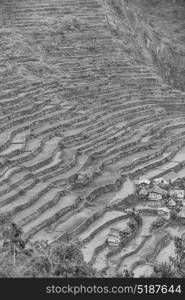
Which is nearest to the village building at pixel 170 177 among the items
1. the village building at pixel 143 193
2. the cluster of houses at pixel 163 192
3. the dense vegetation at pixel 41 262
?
the cluster of houses at pixel 163 192

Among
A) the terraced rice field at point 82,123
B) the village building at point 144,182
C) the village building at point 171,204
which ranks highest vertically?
the terraced rice field at point 82,123

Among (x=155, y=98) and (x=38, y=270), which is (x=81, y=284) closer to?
(x=38, y=270)

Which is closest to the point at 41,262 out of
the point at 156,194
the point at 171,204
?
the point at 171,204

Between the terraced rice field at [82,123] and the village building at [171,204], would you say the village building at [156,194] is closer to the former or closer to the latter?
the village building at [171,204]

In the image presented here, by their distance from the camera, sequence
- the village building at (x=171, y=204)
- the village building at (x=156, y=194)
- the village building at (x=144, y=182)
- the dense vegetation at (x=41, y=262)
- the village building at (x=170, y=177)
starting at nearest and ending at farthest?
1. the dense vegetation at (x=41, y=262)
2. the village building at (x=171, y=204)
3. the village building at (x=156, y=194)
4. the village building at (x=144, y=182)
5. the village building at (x=170, y=177)

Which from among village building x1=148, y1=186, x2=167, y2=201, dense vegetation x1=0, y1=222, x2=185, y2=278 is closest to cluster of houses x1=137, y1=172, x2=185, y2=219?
village building x1=148, y1=186, x2=167, y2=201
